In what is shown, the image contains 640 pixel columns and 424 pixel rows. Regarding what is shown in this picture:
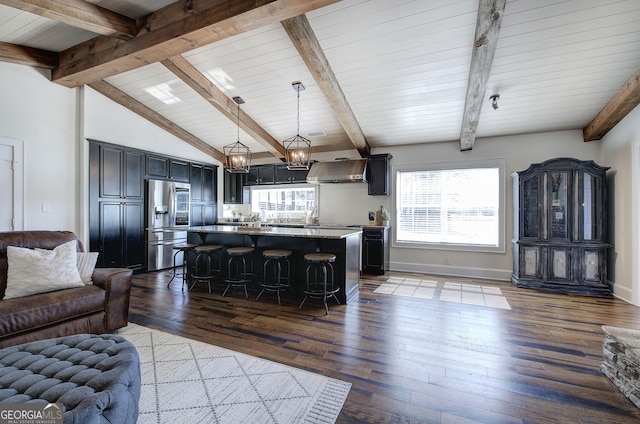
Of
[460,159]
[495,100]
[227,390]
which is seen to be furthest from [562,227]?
[227,390]

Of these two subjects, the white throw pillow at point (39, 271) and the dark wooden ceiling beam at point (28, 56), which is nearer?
the white throw pillow at point (39, 271)

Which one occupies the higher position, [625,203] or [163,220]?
[625,203]

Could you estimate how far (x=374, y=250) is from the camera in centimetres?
579

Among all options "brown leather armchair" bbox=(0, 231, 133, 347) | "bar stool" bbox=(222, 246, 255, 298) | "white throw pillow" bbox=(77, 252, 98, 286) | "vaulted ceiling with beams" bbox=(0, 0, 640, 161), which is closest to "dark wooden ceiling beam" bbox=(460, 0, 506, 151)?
"vaulted ceiling with beams" bbox=(0, 0, 640, 161)

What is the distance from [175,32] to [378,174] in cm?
420

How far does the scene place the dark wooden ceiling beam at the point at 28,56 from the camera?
3896 mm

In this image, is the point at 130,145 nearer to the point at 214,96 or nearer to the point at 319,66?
the point at 214,96

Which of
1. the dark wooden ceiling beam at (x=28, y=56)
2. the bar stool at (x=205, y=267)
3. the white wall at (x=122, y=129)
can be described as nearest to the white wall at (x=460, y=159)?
the bar stool at (x=205, y=267)

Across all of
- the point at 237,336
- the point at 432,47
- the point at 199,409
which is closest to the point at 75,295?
the point at 237,336

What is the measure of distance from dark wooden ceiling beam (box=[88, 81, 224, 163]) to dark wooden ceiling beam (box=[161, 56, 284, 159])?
5.29 ft

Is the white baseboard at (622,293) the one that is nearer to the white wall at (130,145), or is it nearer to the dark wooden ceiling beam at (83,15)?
the white wall at (130,145)

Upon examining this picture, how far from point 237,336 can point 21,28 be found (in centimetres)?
467

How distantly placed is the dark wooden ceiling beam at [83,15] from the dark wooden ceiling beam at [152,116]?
204 cm

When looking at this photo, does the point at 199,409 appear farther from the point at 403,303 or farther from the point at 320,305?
the point at 403,303
